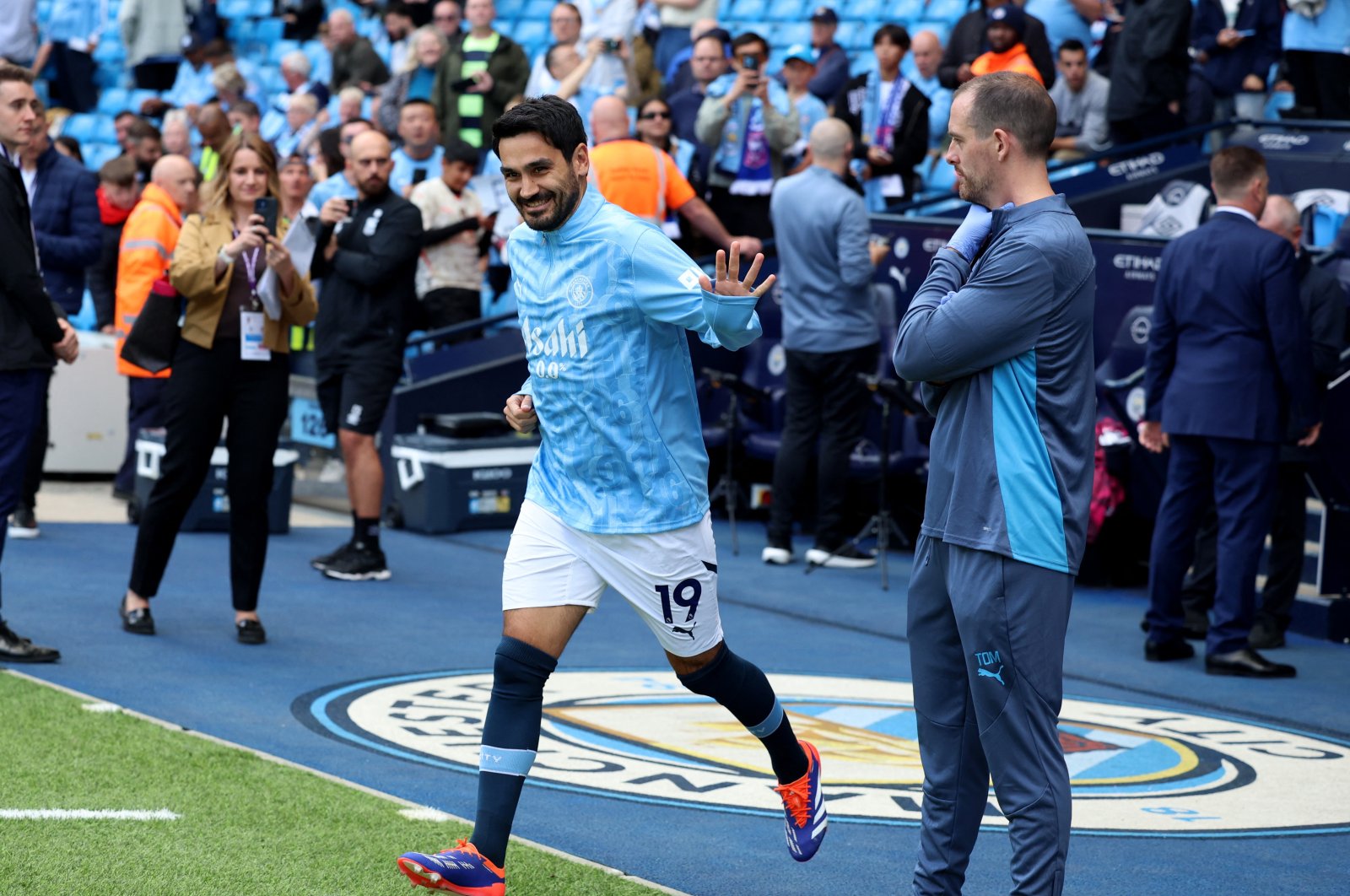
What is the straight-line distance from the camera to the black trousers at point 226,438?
23.7 ft

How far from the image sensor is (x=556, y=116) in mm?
4234

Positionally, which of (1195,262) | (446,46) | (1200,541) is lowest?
(1200,541)

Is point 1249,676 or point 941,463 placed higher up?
point 941,463

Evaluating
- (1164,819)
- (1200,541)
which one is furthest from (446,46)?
(1164,819)

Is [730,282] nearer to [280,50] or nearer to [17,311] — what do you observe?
[17,311]

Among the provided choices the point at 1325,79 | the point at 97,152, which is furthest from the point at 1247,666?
the point at 97,152

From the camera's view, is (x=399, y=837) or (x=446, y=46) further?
(x=446, y=46)

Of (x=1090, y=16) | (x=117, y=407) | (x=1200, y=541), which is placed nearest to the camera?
(x=1200, y=541)

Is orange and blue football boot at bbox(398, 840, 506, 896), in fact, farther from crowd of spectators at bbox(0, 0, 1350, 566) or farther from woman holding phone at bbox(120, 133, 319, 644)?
crowd of spectators at bbox(0, 0, 1350, 566)

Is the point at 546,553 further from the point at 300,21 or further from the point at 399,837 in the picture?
the point at 300,21

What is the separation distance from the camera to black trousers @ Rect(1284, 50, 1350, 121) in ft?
42.6

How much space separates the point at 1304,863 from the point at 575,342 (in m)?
2.44

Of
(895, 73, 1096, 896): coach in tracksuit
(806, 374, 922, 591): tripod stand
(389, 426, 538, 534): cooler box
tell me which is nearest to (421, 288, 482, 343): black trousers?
(389, 426, 538, 534): cooler box

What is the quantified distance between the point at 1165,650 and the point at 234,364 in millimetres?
4121
